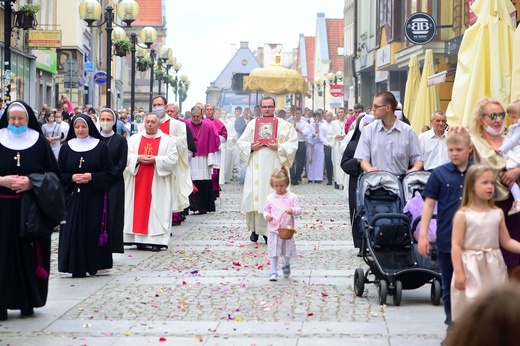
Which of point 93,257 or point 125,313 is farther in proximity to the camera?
point 93,257

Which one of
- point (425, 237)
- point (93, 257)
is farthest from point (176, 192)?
point (425, 237)

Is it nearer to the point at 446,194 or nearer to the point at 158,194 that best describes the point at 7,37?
the point at 158,194

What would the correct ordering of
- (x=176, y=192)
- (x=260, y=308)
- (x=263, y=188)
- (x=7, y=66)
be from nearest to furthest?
1. (x=260, y=308)
2. (x=263, y=188)
3. (x=176, y=192)
4. (x=7, y=66)

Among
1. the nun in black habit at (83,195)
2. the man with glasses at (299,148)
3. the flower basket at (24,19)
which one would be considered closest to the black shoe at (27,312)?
the nun in black habit at (83,195)

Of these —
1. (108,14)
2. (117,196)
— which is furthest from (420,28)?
(117,196)

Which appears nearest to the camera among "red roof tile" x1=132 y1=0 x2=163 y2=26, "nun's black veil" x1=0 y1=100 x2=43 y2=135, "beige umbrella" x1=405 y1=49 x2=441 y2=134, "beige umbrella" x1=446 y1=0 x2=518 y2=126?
"nun's black veil" x1=0 y1=100 x2=43 y2=135

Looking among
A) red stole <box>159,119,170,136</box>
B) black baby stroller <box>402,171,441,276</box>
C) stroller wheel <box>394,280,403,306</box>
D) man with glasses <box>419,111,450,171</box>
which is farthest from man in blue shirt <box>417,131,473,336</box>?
red stole <box>159,119,170,136</box>

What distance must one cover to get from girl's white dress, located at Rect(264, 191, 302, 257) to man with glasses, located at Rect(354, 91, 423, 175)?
39.3 inches

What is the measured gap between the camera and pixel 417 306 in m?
A: 8.96

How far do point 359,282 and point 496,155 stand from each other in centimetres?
258

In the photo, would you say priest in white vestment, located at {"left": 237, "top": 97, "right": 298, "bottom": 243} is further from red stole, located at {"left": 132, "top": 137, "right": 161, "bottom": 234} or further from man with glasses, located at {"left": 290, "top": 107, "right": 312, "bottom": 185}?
man with glasses, located at {"left": 290, "top": 107, "right": 312, "bottom": 185}

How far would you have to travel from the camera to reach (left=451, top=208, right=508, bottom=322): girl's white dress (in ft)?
20.8

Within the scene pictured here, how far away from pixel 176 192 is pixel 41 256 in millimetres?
8485

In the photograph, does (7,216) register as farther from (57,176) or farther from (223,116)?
(223,116)
